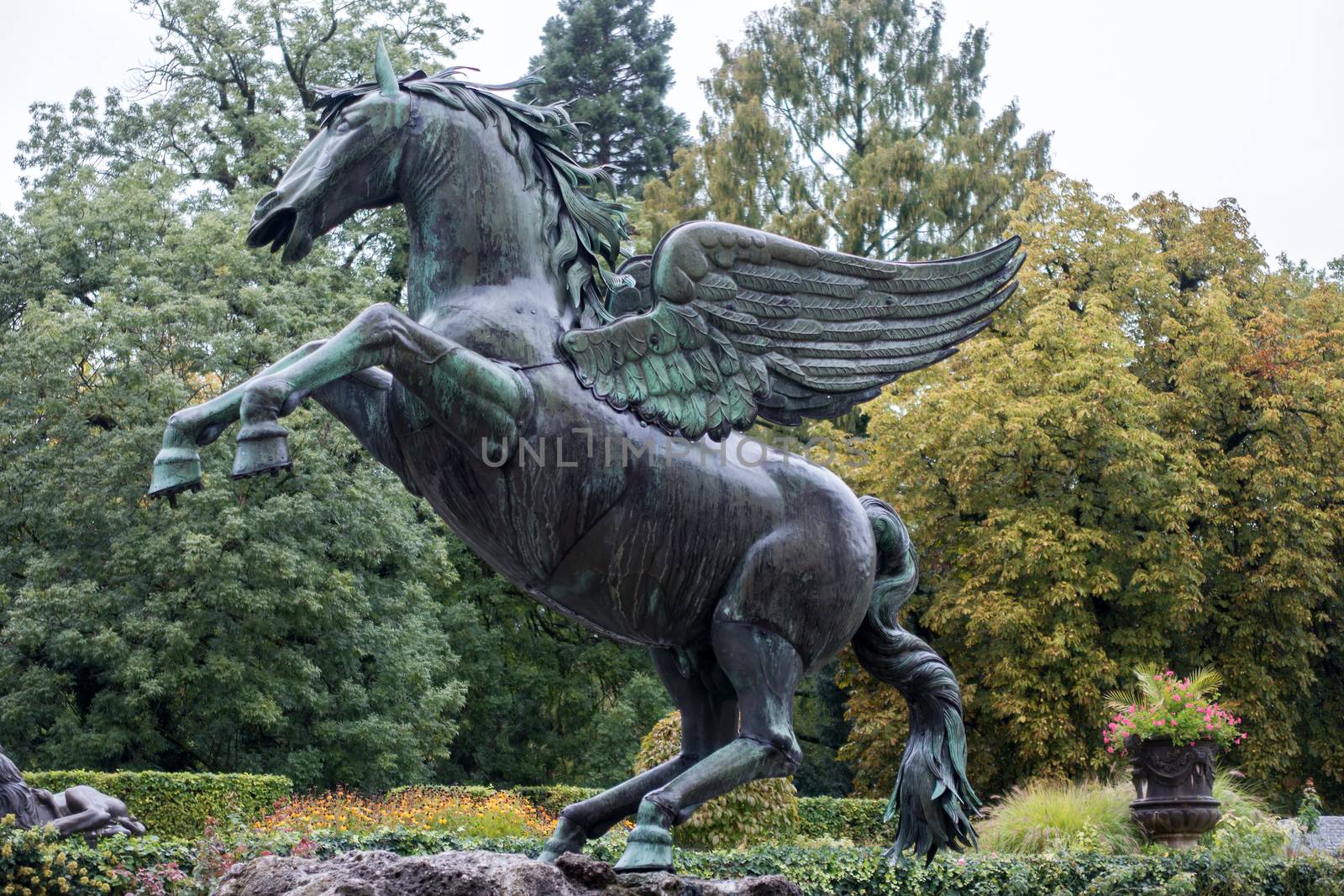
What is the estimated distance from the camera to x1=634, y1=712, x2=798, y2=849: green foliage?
12578 mm

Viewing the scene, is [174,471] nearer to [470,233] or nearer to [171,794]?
[470,233]

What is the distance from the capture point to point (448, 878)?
3371 millimetres

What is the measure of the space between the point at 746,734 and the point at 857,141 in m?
26.0

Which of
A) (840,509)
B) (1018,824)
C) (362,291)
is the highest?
(362,291)

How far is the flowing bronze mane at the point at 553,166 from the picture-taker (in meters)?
4.18

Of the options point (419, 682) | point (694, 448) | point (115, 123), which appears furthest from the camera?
point (115, 123)

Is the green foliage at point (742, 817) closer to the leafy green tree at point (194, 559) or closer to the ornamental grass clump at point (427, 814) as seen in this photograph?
the ornamental grass clump at point (427, 814)

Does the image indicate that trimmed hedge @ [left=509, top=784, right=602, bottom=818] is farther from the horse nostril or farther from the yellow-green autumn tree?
the horse nostril

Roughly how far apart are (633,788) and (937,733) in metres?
1.07

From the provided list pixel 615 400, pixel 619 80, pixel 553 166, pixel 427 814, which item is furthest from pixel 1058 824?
pixel 619 80

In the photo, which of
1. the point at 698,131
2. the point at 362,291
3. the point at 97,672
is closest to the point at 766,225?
the point at 698,131

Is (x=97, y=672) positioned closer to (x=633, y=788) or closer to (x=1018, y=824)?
(x=1018, y=824)

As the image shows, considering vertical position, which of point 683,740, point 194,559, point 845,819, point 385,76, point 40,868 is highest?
point 385,76

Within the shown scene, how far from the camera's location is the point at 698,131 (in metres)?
28.1
